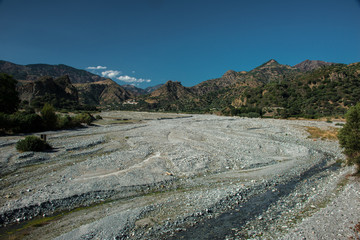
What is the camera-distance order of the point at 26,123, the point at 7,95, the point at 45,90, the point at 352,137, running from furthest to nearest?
the point at 45,90 → the point at 7,95 → the point at 26,123 → the point at 352,137

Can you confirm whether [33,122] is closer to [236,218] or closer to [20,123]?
[20,123]

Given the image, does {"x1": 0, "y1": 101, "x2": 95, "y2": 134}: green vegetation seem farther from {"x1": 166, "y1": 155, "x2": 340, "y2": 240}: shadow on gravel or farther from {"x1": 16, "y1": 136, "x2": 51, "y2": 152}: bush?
{"x1": 166, "y1": 155, "x2": 340, "y2": 240}: shadow on gravel

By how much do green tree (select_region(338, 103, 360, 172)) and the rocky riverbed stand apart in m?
1.67

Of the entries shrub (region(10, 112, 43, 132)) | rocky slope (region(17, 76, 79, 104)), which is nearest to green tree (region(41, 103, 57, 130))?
→ shrub (region(10, 112, 43, 132))

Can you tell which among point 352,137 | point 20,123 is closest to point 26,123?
point 20,123

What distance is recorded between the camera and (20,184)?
12414 millimetres

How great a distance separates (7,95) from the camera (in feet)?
126

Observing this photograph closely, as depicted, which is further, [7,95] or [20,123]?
[7,95]

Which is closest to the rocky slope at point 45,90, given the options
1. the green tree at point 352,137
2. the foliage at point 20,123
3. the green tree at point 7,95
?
the green tree at point 7,95

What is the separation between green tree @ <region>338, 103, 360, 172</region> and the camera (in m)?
13.1

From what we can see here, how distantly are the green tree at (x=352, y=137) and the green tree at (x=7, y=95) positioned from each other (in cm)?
5251

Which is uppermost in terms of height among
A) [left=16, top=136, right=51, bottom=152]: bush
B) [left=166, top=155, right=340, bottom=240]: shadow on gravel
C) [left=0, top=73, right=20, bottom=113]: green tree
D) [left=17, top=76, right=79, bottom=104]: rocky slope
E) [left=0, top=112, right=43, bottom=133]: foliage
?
[left=17, top=76, right=79, bottom=104]: rocky slope

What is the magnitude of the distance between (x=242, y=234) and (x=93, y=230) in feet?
20.0

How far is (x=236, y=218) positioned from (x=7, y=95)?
4872 cm
